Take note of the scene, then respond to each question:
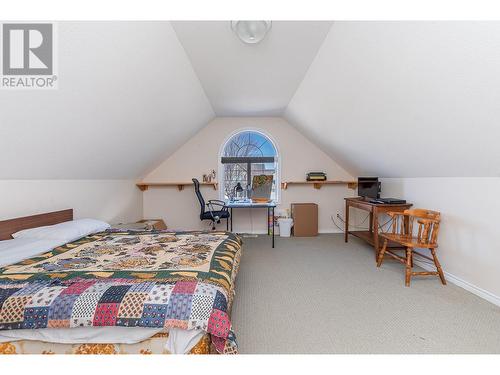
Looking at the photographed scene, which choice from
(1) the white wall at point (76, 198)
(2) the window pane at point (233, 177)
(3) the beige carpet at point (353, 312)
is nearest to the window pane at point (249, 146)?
(2) the window pane at point (233, 177)

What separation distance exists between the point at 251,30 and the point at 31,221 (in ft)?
9.37

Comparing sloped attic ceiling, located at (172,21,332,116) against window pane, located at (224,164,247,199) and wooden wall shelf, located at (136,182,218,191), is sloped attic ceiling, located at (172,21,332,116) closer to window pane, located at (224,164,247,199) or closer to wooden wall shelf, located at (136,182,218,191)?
window pane, located at (224,164,247,199)

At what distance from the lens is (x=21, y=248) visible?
6.03 feet

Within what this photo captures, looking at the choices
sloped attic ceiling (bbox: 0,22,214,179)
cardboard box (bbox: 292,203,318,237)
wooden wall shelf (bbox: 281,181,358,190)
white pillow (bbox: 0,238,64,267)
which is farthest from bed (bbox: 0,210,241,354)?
wooden wall shelf (bbox: 281,181,358,190)

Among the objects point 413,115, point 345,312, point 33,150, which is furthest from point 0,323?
point 413,115

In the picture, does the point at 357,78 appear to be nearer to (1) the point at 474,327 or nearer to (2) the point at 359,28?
(2) the point at 359,28

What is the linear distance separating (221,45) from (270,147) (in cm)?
286

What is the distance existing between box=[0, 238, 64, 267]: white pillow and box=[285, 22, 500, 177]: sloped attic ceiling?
317cm

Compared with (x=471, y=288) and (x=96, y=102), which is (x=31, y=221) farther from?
(x=471, y=288)

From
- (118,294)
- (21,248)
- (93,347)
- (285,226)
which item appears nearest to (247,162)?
(285,226)

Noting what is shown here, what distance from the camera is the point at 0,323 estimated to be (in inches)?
47.9

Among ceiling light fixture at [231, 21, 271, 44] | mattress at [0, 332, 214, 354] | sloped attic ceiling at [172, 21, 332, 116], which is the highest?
sloped attic ceiling at [172, 21, 332, 116]

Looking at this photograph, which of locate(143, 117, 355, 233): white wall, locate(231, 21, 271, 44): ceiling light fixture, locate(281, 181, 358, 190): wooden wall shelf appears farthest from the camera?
locate(143, 117, 355, 233): white wall

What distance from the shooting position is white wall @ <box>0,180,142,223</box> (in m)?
2.26
